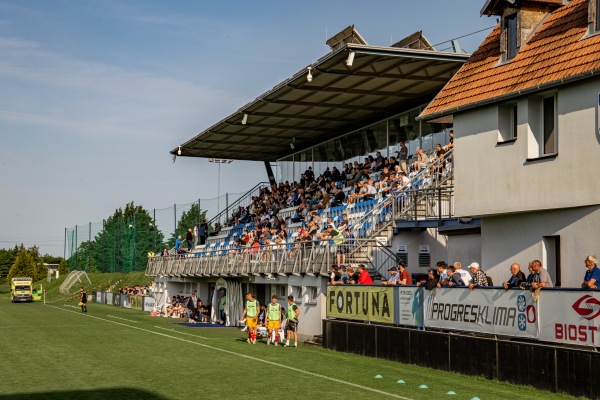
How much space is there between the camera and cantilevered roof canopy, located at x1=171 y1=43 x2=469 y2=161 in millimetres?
29859

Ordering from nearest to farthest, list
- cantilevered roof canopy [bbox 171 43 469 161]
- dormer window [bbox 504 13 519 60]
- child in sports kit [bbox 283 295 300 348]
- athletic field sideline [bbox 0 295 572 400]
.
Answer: athletic field sideline [bbox 0 295 572 400] → dormer window [bbox 504 13 519 60] → child in sports kit [bbox 283 295 300 348] → cantilevered roof canopy [bbox 171 43 469 161]

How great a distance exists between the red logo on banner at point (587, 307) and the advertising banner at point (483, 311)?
1.20 metres

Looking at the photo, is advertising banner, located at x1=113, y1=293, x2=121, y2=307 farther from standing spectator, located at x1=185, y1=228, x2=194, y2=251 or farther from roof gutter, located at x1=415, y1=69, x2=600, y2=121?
roof gutter, located at x1=415, y1=69, x2=600, y2=121

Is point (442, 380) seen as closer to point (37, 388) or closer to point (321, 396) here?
point (321, 396)

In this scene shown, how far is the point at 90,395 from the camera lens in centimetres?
1638

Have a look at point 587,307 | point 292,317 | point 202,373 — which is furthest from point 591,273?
point 292,317

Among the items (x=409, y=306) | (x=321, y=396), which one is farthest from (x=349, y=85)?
(x=321, y=396)

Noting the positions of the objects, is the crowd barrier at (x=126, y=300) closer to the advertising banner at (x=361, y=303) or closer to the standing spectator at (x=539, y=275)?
the advertising banner at (x=361, y=303)

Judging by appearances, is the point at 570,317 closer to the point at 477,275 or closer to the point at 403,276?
the point at 477,275

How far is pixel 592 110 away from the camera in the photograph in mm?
19047

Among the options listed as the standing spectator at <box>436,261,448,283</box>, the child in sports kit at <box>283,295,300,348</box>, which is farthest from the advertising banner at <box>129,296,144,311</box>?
the standing spectator at <box>436,261,448,283</box>

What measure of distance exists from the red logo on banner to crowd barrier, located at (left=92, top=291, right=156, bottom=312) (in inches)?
1569

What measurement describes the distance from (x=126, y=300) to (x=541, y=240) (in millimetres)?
43151

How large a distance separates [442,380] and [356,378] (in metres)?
1.88
